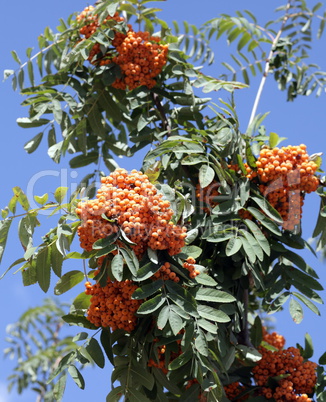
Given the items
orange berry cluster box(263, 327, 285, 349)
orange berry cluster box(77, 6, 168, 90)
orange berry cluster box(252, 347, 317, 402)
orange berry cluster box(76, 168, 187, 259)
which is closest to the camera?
orange berry cluster box(76, 168, 187, 259)

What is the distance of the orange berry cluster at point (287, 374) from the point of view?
3623 millimetres

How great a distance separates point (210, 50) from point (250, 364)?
279 cm

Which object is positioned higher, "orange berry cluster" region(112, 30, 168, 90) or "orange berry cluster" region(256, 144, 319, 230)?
"orange berry cluster" region(112, 30, 168, 90)

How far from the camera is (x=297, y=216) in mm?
3703

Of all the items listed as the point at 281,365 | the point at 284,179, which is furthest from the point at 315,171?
the point at 281,365

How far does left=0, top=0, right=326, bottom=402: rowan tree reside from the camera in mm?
3072

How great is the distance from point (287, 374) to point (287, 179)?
1.11 metres

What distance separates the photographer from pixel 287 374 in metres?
3.66

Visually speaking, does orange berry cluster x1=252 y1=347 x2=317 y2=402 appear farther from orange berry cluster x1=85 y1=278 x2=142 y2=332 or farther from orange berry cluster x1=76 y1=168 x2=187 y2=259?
orange berry cluster x1=76 y1=168 x2=187 y2=259

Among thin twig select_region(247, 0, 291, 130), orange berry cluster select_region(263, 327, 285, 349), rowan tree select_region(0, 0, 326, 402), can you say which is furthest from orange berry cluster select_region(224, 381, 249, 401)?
thin twig select_region(247, 0, 291, 130)

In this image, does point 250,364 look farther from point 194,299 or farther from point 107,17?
point 107,17

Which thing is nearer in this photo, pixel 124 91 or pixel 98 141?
pixel 124 91

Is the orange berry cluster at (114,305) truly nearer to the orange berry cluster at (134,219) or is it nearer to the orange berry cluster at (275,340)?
the orange berry cluster at (134,219)

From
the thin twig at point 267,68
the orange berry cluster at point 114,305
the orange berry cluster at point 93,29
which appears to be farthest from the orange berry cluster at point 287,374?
the orange berry cluster at point 93,29
